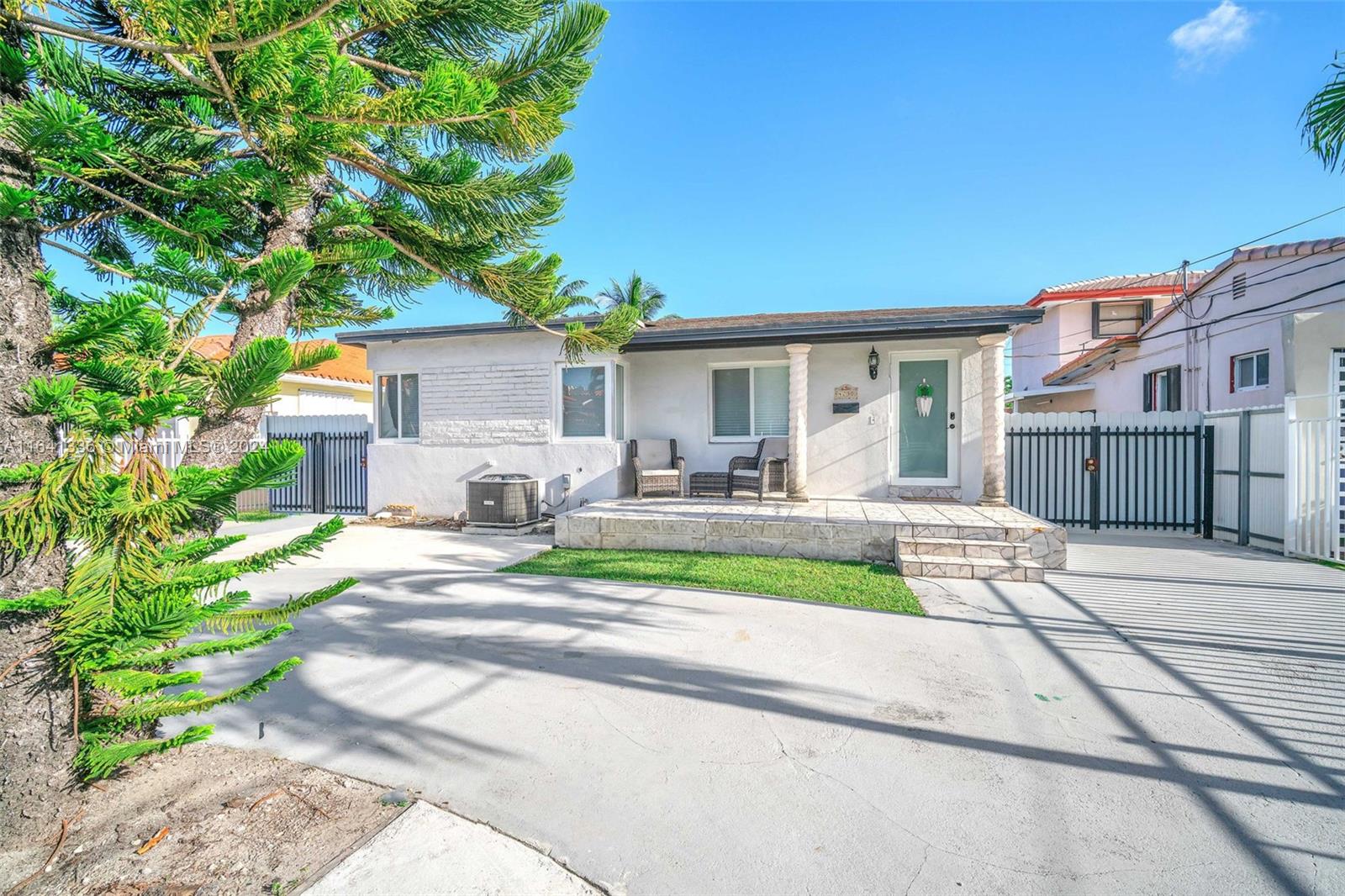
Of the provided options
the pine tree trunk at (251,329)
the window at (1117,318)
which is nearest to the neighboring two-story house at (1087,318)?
the window at (1117,318)

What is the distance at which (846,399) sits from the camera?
10.3m

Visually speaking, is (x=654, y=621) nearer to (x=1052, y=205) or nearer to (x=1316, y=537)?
(x=1316, y=537)

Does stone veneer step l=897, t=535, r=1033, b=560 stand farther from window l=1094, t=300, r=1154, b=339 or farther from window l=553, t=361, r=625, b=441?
window l=1094, t=300, r=1154, b=339

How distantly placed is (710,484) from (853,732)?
23.3 ft

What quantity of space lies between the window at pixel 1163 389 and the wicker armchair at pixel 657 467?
47.0ft

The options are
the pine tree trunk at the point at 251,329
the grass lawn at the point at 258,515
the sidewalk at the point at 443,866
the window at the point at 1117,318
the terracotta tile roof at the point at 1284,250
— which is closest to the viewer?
the sidewalk at the point at 443,866

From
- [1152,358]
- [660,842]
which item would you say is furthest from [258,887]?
[1152,358]

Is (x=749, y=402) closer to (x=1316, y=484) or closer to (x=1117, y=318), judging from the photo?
(x=1316, y=484)

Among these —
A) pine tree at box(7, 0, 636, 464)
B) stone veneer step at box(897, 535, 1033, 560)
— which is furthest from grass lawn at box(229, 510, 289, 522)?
stone veneer step at box(897, 535, 1033, 560)

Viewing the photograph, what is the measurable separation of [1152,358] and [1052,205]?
6.25 metres

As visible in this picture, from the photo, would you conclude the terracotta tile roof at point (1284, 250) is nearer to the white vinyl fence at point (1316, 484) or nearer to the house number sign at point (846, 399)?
the white vinyl fence at point (1316, 484)

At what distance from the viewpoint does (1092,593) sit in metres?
5.90

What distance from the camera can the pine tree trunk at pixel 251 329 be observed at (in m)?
2.12

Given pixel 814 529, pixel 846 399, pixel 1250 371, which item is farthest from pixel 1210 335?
pixel 814 529
